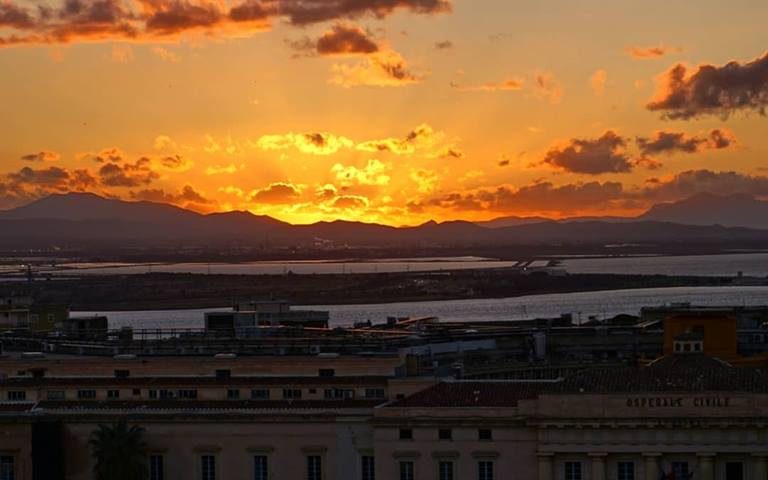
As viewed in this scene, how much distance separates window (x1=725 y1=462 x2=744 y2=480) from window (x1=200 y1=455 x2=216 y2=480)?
12.0 meters

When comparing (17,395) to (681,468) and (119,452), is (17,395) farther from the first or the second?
(681,468)

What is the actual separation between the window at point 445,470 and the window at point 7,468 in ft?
33.2

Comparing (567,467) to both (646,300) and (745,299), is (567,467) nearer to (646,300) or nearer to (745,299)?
(745,299)

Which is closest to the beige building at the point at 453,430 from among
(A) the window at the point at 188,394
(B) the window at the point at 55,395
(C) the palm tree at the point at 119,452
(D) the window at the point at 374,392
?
(D) the window at the point at 374,392

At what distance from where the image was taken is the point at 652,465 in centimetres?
4325

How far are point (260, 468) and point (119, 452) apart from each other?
3318 millimetres

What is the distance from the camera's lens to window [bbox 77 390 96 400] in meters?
51.7

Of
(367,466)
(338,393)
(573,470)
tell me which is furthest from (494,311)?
(573,470)

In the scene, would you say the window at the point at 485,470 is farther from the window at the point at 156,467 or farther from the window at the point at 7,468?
the window at the point at 7,468

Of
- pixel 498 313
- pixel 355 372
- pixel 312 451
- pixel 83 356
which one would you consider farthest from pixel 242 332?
pixel 498 313

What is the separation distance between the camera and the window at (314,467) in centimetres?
4609

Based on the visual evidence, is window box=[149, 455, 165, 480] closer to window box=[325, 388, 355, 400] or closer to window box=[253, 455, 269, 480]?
window box=[253, 455, 269, 480]

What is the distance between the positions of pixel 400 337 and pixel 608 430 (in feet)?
80.7

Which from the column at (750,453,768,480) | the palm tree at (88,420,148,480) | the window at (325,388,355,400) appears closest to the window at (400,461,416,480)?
the window at (325,388,355,400)
